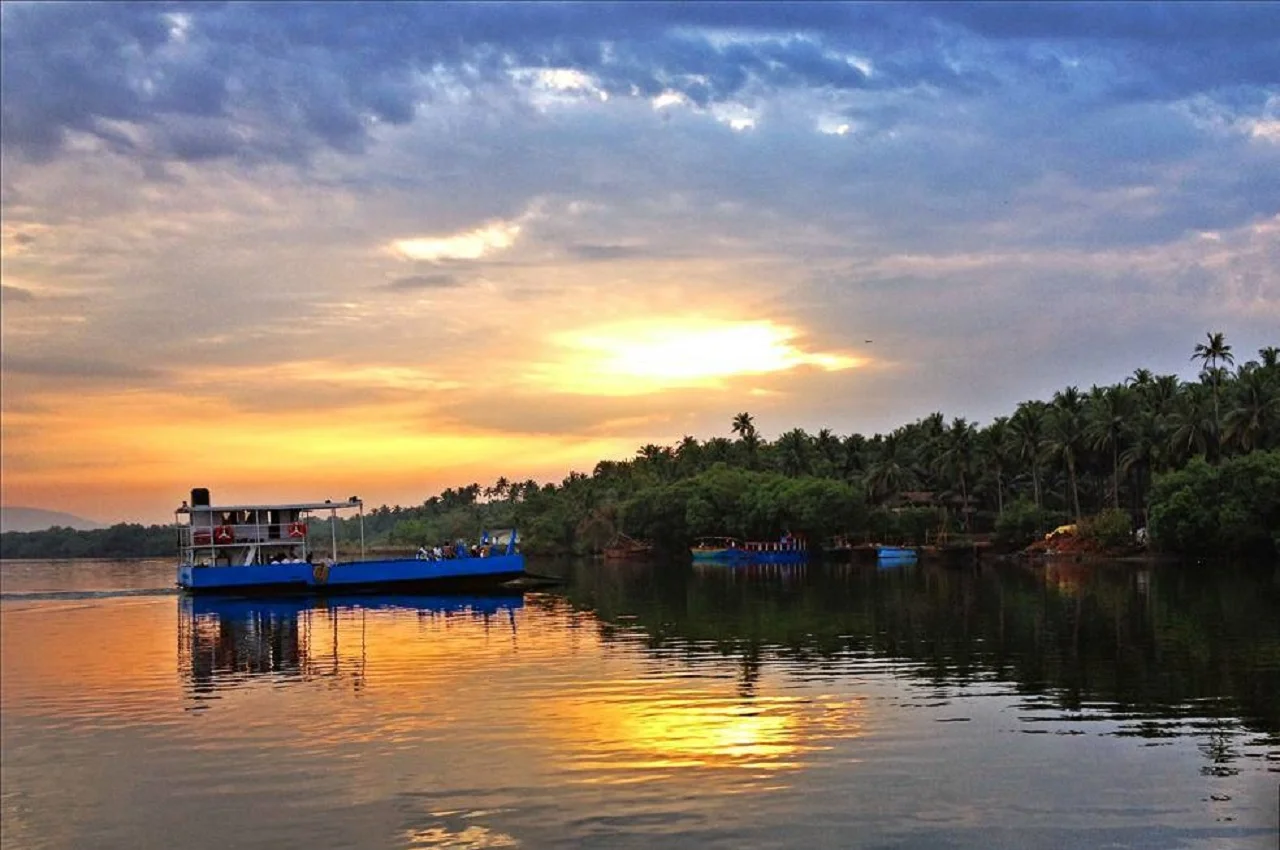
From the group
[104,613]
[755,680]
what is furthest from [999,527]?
[755,680]

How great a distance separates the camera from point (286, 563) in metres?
80.1

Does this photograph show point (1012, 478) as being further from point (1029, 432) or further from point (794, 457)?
point (794, 457)

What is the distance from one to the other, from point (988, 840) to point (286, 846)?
33.9 ft

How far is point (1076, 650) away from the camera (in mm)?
38938

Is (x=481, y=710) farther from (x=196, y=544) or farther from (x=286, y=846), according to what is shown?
(x=196, y=544)

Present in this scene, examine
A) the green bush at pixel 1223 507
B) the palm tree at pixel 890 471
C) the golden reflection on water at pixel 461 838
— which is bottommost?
the golden reflection on water at pixel 461 838

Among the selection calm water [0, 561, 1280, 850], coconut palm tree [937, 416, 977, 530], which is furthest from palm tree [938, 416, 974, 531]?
calm water [0, 561, 1280, 850]

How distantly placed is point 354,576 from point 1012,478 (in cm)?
9157

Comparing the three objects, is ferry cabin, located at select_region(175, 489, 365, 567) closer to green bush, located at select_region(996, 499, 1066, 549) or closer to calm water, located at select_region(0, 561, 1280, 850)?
calm water, located at select_region(0, 561, 1280, 850)

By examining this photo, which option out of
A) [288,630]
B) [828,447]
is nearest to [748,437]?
[828,447]

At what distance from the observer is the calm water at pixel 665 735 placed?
734 inches

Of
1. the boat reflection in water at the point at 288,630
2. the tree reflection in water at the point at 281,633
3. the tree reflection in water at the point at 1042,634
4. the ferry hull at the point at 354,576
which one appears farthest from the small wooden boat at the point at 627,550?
the tree reflection in water at the point at 281,633

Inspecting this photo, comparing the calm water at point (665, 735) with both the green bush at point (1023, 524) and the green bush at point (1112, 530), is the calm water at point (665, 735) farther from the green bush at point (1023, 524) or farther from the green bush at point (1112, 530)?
the green bush at point (1023, 524)

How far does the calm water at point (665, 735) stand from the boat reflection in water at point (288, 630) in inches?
14.8
